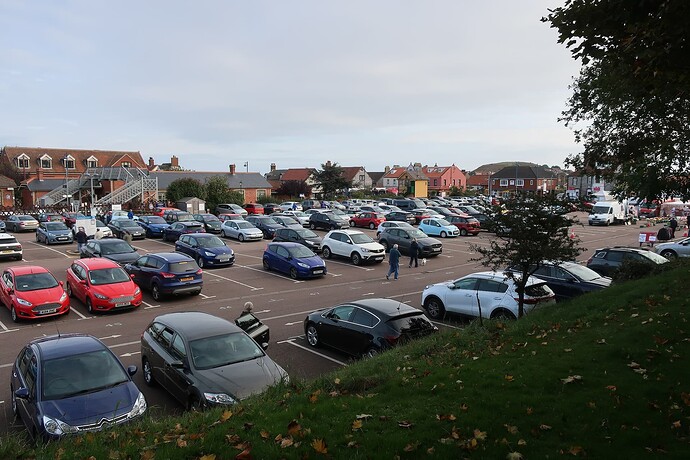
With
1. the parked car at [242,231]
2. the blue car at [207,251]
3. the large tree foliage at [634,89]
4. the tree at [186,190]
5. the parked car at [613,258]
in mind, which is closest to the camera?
the large tree foliage at [634,89]

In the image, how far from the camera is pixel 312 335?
12664mm

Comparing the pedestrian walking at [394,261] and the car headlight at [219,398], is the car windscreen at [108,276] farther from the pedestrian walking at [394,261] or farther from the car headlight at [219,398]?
the pedestrian walking at [394,261]

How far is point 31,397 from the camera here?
783cm

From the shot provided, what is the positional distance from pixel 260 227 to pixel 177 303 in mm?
19086

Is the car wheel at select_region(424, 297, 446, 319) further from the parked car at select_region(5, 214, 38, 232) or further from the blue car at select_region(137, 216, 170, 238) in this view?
the parked car at select_region(5, 214, 38, 232)

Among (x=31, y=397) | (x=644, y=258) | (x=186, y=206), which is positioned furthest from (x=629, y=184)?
(x=186, y=206)

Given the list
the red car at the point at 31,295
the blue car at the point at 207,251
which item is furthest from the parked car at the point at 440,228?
the red car at the point at 31,295

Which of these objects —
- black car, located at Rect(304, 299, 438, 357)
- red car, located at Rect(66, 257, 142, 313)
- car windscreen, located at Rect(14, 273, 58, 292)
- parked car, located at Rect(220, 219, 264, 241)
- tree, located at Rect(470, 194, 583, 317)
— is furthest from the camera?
parked car, located at Rect(220, 219, 264, 241)

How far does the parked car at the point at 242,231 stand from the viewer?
33969mm

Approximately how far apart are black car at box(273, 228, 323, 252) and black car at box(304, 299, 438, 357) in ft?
52.4

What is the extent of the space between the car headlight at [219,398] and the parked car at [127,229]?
92.0ft

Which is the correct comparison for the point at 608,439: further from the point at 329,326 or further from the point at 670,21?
the point at 329,326

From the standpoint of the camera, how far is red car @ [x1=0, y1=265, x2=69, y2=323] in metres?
14.5

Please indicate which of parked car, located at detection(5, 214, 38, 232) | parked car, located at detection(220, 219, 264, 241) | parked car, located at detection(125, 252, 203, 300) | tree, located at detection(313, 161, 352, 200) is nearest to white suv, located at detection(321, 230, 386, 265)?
parked car, located at detection(220, 219, 264, 241)
